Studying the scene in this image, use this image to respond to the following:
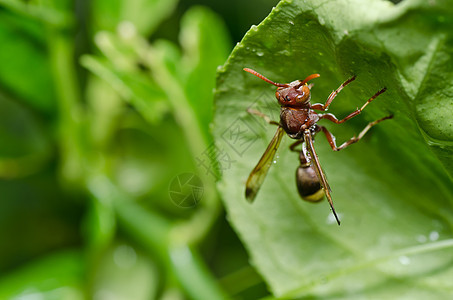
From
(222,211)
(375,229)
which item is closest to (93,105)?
(222,211)

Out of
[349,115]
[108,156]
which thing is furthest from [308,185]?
[108,156]

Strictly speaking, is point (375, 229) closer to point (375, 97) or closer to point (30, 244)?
point (375, 97)

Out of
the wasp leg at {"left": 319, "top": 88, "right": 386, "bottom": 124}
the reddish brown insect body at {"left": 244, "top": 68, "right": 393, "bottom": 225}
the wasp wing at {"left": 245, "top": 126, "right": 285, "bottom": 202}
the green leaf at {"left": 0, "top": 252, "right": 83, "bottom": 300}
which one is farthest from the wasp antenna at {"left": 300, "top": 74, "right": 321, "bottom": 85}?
the green leaf at {"left": 0, "top": 252, "right": 83, "bottom": 300}

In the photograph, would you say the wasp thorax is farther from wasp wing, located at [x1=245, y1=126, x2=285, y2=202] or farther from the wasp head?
wasp wing, located at [x1=245, y1=126, x2=285, y2=202]

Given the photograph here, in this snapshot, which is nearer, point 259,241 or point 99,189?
point 259,241

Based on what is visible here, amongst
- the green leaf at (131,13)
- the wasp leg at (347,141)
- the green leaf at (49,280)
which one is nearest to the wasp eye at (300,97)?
the wasp leg at (347,141)
